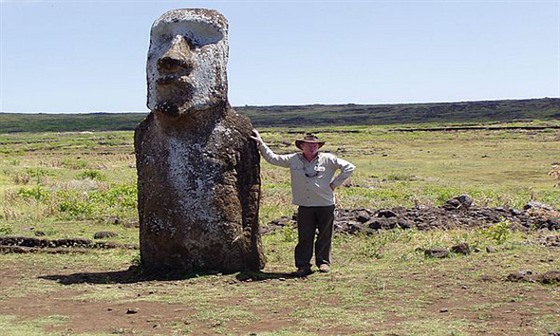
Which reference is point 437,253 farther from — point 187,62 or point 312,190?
point 187,62

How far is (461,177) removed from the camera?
1372 inches

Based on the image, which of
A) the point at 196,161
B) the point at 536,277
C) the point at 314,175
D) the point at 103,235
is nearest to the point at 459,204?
the point at 103,235

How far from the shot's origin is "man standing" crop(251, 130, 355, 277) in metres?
11.8

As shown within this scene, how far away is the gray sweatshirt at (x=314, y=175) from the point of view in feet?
38.6

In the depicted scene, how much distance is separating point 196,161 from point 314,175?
5.38ft

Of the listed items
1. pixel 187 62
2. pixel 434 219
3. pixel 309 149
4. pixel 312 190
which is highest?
pixel 187 62

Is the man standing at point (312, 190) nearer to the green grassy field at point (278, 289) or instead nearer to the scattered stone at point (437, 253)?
the green grassy field at point (278, 289)

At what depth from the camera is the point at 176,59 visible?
11.2 metres

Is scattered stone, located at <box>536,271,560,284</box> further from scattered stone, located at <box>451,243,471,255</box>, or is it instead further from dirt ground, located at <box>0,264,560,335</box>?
scattered stone, located at <box>451,243,471,255</box>

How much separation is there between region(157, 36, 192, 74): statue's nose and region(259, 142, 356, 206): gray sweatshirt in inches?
64.2

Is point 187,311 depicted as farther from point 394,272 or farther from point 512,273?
point 512,273

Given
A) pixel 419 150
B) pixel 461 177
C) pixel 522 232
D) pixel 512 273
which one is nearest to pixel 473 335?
pixel 512 273

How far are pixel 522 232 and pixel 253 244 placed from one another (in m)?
6.01

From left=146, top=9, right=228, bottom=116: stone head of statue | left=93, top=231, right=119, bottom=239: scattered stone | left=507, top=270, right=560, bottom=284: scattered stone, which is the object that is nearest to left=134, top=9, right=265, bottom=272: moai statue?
left=146, top=9, right=228, bottom=116: stone head of statue
